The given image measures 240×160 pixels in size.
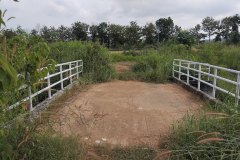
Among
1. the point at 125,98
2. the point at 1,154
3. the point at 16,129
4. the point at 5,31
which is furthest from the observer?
the point at 125,98

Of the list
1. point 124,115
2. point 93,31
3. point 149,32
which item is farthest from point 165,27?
point 124,115

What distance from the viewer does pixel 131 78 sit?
55.4ft

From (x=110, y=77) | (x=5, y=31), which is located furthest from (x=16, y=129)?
(x=110, y=77)

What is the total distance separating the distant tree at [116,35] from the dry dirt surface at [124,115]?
130 feet

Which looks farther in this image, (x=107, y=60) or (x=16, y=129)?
(x=107, y=60)

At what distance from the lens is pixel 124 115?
766cm

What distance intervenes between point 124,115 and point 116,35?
44568mm

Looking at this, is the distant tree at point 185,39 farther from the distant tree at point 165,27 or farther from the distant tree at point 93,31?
the distant tree at point 165,27

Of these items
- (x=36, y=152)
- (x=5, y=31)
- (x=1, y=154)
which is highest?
(x=5, y=31)

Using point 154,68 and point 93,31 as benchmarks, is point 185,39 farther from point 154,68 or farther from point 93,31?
point 154,68

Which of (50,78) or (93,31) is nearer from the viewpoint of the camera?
(50,78)

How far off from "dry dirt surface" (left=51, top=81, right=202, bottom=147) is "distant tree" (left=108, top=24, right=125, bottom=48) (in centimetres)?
3949

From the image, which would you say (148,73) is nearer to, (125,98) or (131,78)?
(131,78)

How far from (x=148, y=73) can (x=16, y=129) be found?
12.8 metres
